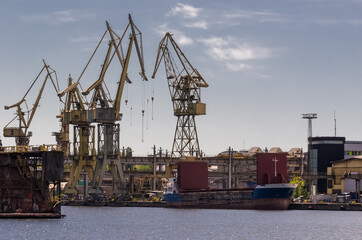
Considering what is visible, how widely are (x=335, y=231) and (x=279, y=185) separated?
41.2m

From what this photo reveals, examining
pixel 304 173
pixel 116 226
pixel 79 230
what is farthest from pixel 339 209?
pixel 79 230

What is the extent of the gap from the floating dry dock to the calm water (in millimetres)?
1403

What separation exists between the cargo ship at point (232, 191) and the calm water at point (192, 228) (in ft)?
54.9

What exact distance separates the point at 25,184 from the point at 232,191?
50.2m

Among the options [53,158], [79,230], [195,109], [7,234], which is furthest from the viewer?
[195,109]

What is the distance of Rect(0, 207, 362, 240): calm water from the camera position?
77812mm

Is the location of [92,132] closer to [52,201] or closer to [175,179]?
[175,179]

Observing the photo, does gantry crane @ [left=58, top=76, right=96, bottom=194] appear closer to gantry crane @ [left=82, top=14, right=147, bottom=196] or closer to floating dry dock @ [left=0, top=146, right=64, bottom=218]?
gantry crane @ [left=82, top=14, right=147, bottom=196]

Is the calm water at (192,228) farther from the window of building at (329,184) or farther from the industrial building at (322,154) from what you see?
the industrial building at (322,154)

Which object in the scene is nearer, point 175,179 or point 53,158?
point 53,158

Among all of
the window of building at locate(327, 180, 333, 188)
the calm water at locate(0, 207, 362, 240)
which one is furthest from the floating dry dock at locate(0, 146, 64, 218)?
the window of building at locate(327, 180, 333, 188)

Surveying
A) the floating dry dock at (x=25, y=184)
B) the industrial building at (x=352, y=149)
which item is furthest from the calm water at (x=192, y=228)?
the industrial building at (x=352, y=149)

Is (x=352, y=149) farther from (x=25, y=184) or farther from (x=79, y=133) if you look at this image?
(x=25, y=184)

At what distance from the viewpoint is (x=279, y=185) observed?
12631 centimetres
